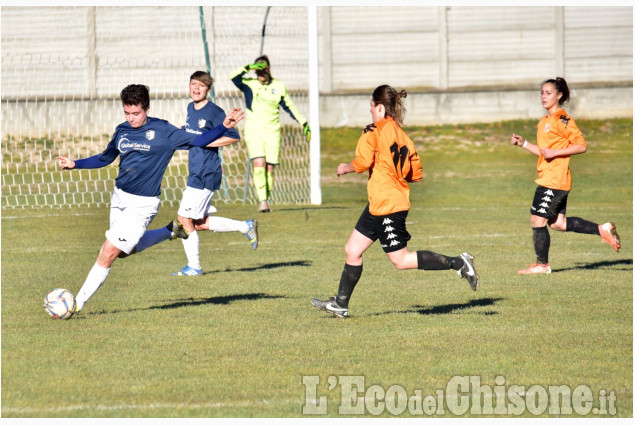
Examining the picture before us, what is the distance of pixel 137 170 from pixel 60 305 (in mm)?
1214

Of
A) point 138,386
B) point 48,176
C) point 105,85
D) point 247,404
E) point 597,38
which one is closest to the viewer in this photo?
point 247,404

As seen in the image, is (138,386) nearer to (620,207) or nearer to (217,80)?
(620,207)

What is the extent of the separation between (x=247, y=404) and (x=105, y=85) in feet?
76.4

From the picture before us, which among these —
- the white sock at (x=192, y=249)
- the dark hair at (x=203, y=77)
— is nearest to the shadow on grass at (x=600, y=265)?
the white sock at (x=192, y=249)

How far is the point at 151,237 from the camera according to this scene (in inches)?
354

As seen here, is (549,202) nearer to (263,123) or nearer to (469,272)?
(469,272)

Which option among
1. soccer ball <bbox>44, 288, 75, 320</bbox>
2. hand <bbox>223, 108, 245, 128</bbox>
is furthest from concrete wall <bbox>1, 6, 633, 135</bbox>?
soccer ball <bbox>44, 288, 75, 320</bbox>

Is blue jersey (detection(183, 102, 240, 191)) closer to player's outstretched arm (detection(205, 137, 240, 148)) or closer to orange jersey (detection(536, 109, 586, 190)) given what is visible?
player's outstretched arm (detection(205, 137, 240, 148))

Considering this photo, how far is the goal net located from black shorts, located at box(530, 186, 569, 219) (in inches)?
355

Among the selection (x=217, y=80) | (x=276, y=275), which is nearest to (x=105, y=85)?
(x=217, y=80)

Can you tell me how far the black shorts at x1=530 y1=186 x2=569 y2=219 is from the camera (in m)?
10.6

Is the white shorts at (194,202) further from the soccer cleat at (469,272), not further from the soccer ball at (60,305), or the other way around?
the soccer cleat at (469,272)

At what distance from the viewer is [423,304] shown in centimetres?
893

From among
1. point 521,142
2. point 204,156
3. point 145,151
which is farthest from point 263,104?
point 145,151
